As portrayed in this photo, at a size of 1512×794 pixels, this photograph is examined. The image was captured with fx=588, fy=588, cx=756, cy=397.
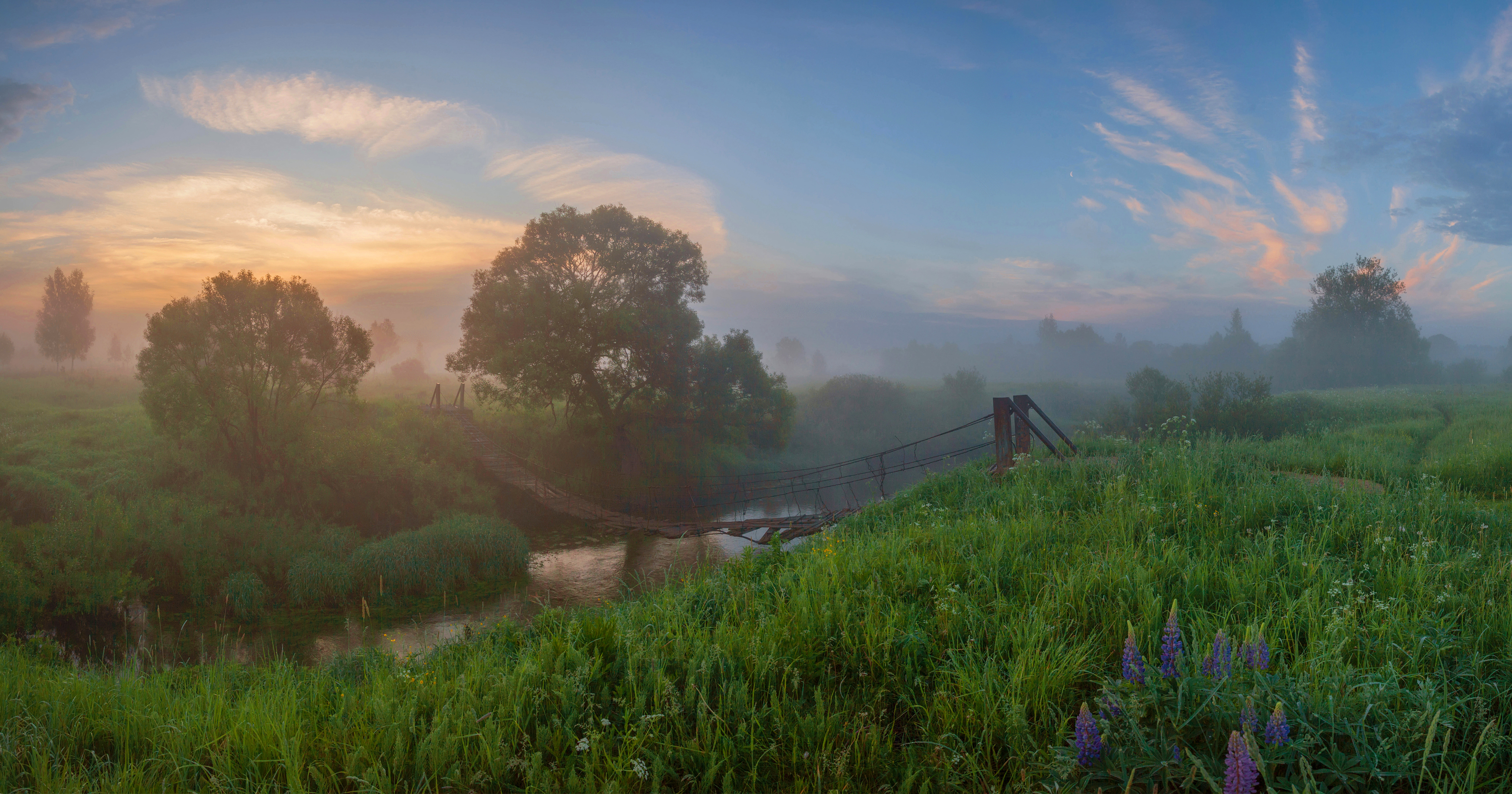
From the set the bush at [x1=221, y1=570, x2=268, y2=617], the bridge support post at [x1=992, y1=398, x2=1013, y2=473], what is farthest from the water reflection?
the bridge support post at [x1=992, y1=398, x2=1013, y2=473]

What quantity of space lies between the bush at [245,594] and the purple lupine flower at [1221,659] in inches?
653

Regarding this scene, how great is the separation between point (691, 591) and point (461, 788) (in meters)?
2.24

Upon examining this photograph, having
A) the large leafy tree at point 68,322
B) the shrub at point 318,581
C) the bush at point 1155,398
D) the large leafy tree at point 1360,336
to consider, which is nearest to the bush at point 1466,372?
the large leafy tree at point 1360,336

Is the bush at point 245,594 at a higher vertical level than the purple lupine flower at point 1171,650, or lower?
lower

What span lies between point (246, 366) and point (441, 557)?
791 centimetres

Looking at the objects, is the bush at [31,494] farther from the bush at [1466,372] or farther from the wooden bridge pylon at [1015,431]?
the bush at [1466,372]

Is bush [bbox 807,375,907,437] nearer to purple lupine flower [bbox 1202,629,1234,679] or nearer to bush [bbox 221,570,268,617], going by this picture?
bush [bbox 221,570,268,617]

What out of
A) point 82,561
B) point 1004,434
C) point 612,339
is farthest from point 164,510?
point 1004,434

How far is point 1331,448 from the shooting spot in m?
9.09

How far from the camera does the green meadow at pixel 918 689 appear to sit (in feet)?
6.75

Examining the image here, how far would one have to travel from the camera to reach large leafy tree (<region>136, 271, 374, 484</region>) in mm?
15352

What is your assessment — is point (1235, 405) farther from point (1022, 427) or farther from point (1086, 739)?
point (1086, 739)

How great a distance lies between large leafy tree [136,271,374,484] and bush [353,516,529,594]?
4.67 meters

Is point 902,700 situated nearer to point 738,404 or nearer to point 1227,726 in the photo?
point 1227,726
